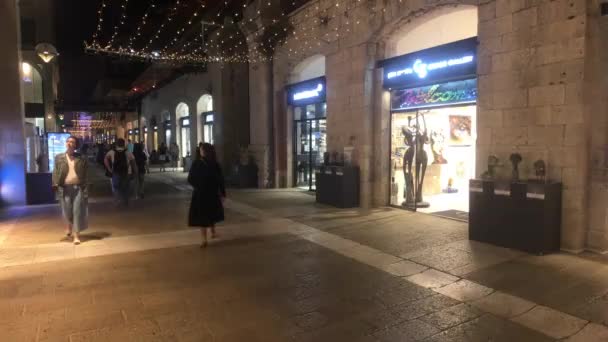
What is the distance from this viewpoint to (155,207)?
11.0m

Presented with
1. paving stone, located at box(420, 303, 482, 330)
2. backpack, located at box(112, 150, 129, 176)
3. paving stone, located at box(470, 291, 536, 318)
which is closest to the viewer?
paving stone, located at box(420, 303, 482, 330)

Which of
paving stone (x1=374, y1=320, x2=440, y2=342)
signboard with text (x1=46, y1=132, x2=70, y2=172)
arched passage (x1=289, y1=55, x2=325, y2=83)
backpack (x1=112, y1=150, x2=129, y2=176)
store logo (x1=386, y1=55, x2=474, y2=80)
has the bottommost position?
paving stone (x1=374, y1=320, x2=440, y2=342)

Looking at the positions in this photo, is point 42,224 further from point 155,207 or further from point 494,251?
point 494,251

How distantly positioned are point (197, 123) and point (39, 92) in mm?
12734

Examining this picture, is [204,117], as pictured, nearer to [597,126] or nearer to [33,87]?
[33,87]

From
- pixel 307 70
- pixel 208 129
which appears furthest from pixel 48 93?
pixel 307 70

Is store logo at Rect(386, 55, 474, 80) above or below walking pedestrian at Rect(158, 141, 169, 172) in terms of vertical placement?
above

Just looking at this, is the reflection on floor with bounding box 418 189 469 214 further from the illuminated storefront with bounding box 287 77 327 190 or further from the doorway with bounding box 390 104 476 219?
Result: the illuminated storefront with bounding box 287 77 327 190

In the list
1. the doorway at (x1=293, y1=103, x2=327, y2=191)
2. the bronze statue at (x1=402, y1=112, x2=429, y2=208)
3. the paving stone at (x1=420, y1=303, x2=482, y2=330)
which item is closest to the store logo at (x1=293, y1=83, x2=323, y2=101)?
the doorway at (x1=293, y1=103, x2=327, y2=191)

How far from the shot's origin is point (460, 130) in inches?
456

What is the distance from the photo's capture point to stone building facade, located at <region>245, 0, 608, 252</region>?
6172 mm

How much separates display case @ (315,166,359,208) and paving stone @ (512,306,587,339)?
20.2ft

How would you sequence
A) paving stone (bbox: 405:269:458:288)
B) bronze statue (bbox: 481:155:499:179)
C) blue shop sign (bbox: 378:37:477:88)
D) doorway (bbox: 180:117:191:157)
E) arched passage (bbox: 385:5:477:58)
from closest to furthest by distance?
1. paving stone (bbox: 405:269:458:288)
2. bronze statue (bbox: 481:155:499:179)
3. blue shop sign (bbox: 378:37:477:88)
4. arched passage (bbox: 385:5:477:58)
5. doorway (bbox: 180:117:191:157)

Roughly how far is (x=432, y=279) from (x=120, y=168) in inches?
329
